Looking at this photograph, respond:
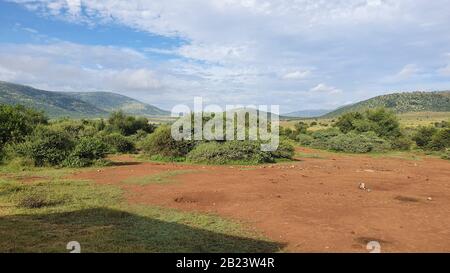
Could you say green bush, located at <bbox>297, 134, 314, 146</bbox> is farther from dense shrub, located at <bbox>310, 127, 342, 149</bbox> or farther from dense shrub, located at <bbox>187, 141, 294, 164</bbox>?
dense shrub, located at <bbox>187, 141, 294, 164</bbox>

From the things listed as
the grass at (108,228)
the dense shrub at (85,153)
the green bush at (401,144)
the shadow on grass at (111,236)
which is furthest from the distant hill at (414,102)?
the shadow on grass at (111,236)

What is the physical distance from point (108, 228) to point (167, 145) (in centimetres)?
1569

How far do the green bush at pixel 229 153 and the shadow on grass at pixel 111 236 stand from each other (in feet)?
41.5

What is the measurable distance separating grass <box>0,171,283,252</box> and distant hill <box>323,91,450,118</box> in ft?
357

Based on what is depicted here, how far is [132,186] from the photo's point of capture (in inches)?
534

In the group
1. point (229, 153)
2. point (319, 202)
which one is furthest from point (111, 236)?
point (229, 153)

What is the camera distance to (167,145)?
23625mm

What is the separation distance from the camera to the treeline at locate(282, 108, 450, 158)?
108 feet

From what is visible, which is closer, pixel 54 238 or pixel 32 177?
pixel 54 238

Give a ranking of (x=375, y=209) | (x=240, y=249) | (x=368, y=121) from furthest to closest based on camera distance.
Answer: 1. (x=368, y=121)
2. (x=375, y=209)
3. (x=240, y=249)

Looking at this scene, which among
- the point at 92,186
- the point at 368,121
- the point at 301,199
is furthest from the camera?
the point at 368,121

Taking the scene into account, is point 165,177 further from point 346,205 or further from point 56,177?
point 346,205
